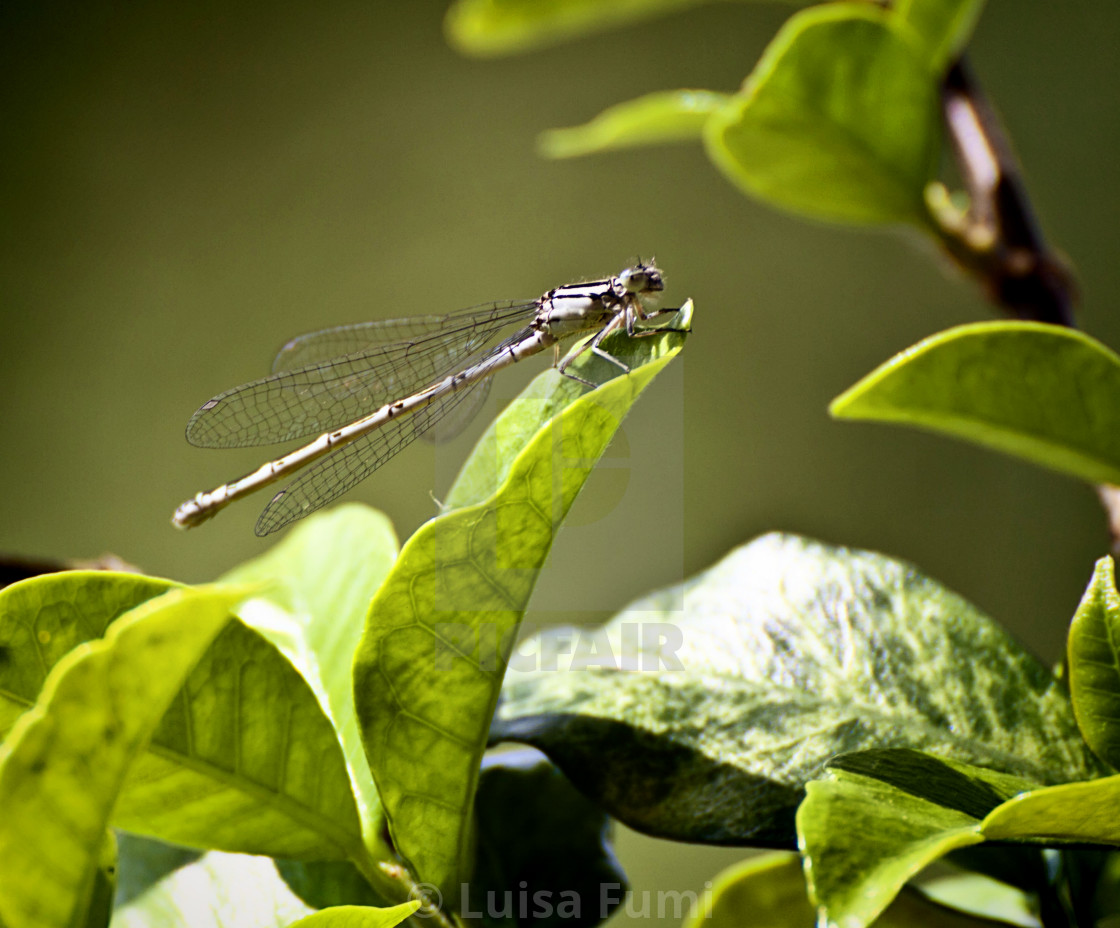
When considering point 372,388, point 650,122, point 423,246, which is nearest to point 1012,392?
point 650,122

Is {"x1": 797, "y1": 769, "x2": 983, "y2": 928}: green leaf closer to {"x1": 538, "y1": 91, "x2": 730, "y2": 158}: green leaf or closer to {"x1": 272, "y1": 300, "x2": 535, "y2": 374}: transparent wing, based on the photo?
{"x1": 538, "y1": 91, "x2": 730, "y2": 158}: green leaf

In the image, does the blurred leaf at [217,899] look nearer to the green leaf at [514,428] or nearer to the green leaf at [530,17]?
the green leaf at [514,428]

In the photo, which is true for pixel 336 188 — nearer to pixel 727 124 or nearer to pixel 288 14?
pixel 288 14

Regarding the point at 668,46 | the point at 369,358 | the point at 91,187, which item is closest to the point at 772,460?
the point at 668,46

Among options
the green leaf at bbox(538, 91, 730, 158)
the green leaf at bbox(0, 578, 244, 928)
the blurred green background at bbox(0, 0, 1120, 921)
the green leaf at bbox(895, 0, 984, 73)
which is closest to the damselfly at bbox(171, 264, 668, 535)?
the green leaf at bbox(538, 91, 730, 158)

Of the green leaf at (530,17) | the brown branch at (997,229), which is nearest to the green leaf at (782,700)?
the brown branch at (997,229)

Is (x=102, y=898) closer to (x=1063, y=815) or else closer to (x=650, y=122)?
(x=1063, y=815)

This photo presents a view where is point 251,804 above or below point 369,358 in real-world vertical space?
below
